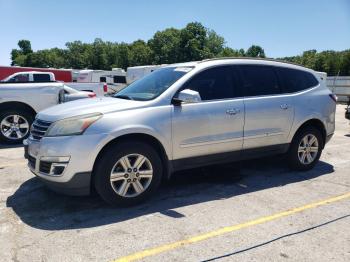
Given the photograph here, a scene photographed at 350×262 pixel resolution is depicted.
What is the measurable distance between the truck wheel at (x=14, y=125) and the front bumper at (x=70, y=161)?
468cm

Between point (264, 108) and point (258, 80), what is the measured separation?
0.44m

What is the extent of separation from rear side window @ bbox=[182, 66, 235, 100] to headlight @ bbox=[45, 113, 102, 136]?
1.29m

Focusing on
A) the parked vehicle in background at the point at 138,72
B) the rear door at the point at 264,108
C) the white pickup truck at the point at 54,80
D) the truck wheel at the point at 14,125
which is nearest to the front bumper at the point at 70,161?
the rear door at the point at 264,108

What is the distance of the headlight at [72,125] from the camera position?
161 inches

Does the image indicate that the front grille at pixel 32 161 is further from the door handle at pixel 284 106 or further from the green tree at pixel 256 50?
the green tree at pixel 256 50

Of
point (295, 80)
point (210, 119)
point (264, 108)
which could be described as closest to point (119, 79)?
point (295, 80)

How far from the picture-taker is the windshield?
480 cm

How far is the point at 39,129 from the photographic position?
14.6ft

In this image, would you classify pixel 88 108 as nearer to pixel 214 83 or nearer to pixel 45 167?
pixel 45 167

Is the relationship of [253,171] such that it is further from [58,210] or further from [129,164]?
[58,210]

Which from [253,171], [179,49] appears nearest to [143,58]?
[179,49]

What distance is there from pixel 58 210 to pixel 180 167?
5.11 ft

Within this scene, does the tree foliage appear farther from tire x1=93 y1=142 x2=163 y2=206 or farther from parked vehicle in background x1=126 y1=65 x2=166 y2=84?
tire x1=93 y1=142 x2=163 y2=206

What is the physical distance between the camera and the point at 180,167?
477 cm
